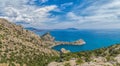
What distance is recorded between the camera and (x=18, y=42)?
17788 cm

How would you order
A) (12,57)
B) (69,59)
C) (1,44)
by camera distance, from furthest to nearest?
(1,44)
(12,57)
(69,59)

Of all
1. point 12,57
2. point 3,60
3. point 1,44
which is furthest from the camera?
point 1,44

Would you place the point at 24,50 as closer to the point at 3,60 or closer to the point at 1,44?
the point at 1,44

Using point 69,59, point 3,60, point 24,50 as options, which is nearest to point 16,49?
point 24,50

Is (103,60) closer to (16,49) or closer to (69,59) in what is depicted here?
(69,59)

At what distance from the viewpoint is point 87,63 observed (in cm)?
3697

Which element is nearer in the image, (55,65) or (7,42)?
(55,65)

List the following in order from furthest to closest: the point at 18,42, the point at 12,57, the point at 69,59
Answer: the point at 18,42
the point at 12,57
the point at 69,59

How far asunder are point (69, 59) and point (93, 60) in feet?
14.0

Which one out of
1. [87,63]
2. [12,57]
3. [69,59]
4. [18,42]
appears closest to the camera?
[87,63]

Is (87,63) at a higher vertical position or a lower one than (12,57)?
higher

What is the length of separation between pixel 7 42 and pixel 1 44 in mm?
8015

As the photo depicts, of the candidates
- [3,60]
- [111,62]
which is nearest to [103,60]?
[111,62]

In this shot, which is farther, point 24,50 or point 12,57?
point 24,50
